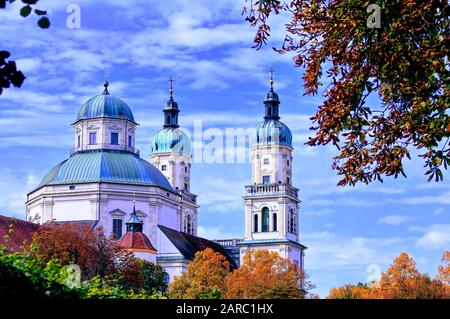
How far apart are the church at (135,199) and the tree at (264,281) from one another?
9.71 meters

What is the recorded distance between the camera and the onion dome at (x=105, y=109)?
360 feet

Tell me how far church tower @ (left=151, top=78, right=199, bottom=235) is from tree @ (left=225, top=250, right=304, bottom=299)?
32.6 m

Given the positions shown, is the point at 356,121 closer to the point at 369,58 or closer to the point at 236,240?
the point at 369,58

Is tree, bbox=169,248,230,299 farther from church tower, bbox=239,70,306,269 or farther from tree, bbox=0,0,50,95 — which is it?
tree, bbox=0,0,50,95

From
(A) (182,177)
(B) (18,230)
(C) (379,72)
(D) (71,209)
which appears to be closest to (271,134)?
(A) (182,177)

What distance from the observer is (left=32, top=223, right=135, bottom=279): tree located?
3019 inches

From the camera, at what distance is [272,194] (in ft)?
409

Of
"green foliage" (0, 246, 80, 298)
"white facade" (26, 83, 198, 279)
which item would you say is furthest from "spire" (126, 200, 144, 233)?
"green foliage" (0, 246, 80, 298)

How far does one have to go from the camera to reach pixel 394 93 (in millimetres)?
19516

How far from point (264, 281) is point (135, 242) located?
51.4 ft

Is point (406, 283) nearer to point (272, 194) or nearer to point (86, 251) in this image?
point (86, 251)
